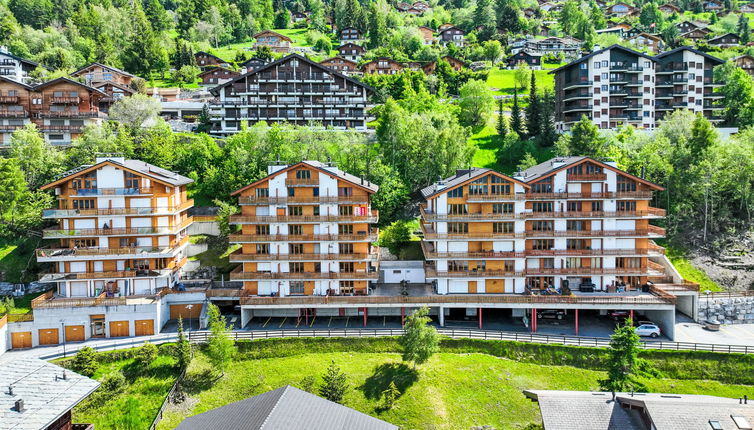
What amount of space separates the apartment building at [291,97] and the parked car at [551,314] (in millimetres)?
45787

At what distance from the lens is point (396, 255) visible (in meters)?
56.2

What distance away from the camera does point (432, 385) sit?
39.6 meters

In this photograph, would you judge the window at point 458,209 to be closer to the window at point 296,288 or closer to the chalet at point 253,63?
the window at point 296,288

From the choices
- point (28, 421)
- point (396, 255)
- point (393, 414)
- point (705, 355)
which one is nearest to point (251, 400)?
point (28, 421)

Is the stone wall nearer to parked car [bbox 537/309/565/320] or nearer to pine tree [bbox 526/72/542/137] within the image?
parked car [bbox 537/309/565/320]

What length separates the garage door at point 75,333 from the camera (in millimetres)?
46594

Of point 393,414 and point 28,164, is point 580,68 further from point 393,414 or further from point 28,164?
point 28,164

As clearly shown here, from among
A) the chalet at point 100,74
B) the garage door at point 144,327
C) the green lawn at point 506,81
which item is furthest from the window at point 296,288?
the green lawn at point 506,81

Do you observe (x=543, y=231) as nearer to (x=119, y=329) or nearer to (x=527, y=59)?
(x=119, y=329)

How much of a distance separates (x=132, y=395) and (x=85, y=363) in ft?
16.6

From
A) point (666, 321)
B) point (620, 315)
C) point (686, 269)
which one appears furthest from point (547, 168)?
point (686, 269)

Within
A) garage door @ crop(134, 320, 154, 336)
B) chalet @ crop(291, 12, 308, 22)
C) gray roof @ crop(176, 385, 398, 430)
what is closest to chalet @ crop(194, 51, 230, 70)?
chalet @ crop(291, 12, 308, 22)

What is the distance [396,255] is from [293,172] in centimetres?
1424

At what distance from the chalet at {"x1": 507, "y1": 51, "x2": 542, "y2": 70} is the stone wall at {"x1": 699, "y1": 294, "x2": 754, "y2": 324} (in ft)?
286
